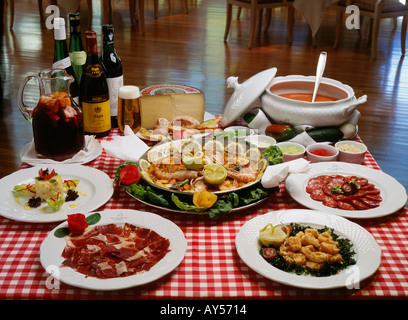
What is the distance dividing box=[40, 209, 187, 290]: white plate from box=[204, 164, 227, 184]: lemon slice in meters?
0.21

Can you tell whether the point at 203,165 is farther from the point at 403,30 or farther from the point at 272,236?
the point at 403,30

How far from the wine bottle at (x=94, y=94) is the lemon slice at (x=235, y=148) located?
1.72 ft

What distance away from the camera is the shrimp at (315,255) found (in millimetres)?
1171

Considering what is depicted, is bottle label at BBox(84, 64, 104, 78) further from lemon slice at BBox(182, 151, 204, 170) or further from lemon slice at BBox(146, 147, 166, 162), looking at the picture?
lemon slice at BBox(182, 151, 204, 170)

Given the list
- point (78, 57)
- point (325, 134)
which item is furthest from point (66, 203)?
point (325, 134)

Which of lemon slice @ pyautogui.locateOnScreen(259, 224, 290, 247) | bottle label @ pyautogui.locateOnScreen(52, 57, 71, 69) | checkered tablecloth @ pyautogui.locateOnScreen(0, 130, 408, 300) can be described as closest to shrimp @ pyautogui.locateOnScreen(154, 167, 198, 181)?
checkered tablecloth @ pyautogui.locateOnScreen(0, 130, 408, 300)

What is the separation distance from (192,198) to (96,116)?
26.3 inches

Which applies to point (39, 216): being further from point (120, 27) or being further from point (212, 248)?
point (120, 27)

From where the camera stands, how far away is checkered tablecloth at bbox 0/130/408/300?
1.11 metres

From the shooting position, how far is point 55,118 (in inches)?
64.4

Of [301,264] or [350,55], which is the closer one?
[301,264]
